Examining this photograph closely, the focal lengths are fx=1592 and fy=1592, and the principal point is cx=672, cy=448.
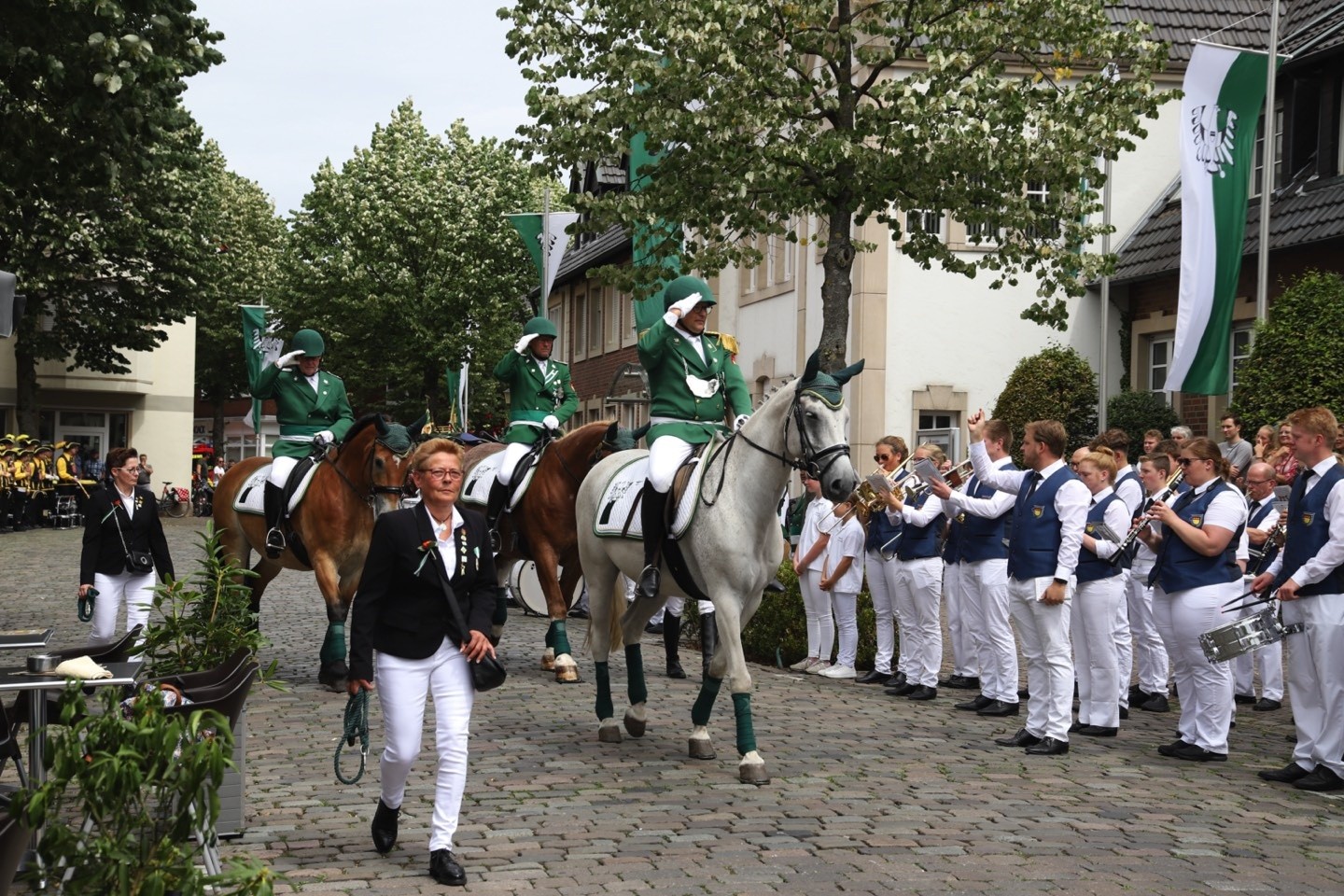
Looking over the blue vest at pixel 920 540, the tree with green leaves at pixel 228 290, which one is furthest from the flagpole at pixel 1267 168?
the tree with green leaves at pixel 228 290

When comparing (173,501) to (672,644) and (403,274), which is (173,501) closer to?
(403,274)

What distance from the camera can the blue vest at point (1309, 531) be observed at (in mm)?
9156

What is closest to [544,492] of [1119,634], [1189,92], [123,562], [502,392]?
[123,562]

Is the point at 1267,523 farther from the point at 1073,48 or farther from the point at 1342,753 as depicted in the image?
the point at 1073,48

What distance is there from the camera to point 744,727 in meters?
9.03

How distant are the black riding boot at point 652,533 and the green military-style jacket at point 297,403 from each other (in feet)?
12.8

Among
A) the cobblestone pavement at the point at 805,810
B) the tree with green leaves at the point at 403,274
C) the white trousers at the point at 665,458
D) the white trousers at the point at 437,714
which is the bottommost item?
the cobblestone pavement at the point at 805,810

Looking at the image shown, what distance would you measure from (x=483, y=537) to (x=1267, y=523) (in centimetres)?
746

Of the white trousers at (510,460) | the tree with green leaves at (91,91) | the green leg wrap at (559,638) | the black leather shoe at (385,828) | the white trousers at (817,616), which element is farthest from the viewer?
the white trousers at (510,460)

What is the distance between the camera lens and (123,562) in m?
11.9

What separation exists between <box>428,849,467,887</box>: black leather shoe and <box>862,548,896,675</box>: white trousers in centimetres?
720

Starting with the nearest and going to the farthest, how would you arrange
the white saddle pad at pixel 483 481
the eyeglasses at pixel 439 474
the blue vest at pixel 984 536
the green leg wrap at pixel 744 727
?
the eyeglasses at pixel 439 474 < the green leg wrap at pixel 744 727 < the blue vest at pixel 984 536 < the white saddle pad at pixel 483 481

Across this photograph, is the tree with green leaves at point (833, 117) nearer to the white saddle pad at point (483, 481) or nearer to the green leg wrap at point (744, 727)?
the white saddle pad at point (483, 481)

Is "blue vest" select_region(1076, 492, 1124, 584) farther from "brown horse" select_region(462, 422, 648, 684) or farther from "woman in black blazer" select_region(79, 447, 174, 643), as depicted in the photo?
"woman in black blazer" select_region(79, 447, 174, 643)
